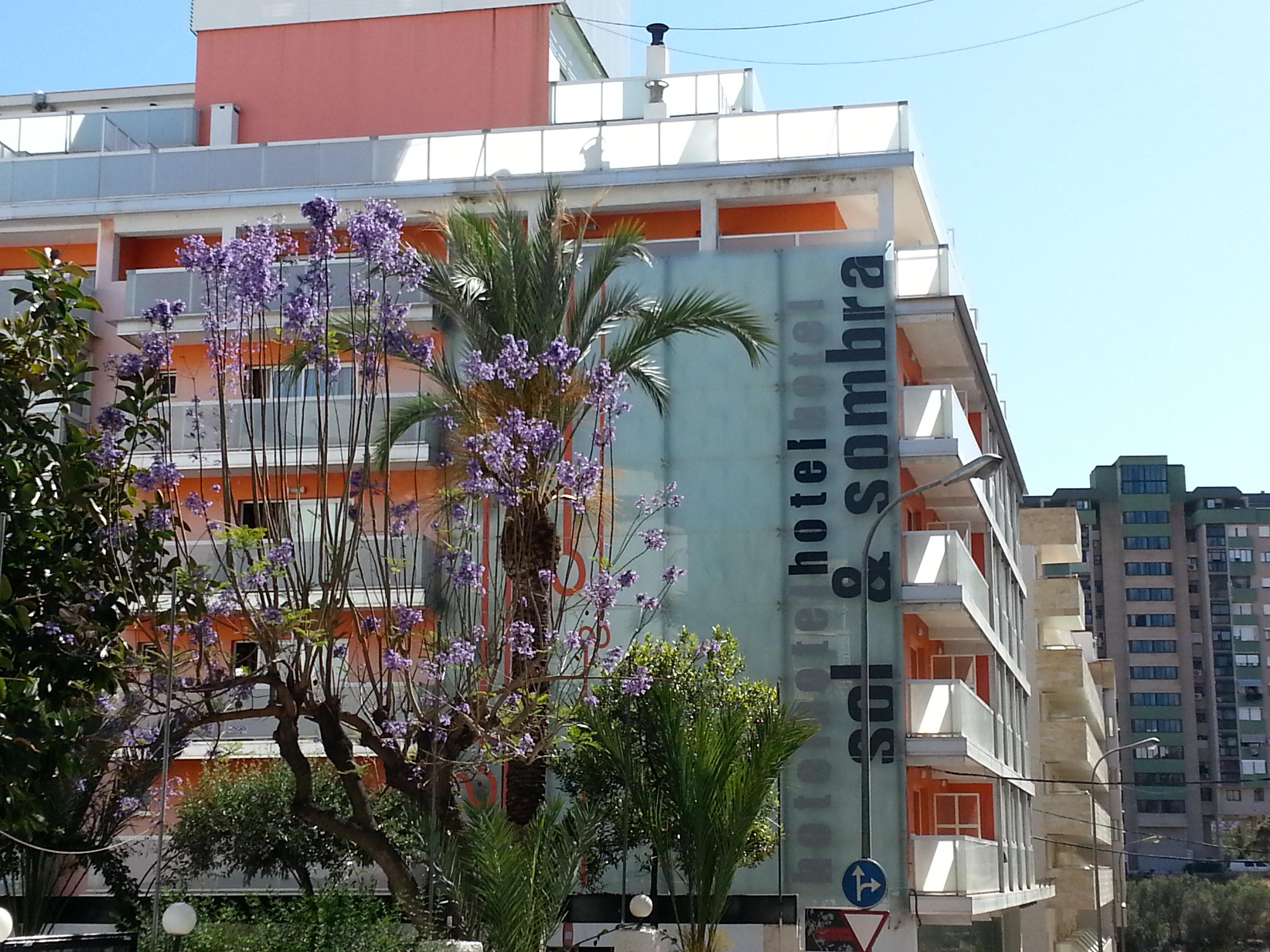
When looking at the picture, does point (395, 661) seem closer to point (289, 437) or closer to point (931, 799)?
point (289, 437)

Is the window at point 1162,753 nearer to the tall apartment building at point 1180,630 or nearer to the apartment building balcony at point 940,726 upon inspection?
the tall apartment building at point 1180,630

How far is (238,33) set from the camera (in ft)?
121

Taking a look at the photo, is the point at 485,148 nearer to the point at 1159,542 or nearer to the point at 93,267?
the point at 93,267

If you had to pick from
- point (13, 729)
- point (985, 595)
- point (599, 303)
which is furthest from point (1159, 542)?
point (13, 729)

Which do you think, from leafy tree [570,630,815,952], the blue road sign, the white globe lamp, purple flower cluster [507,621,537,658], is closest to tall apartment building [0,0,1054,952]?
leafy tree [570,630,815,952]

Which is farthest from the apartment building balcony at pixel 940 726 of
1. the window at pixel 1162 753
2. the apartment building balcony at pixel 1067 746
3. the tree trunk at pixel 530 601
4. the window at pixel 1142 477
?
the window at pixel 1142 477

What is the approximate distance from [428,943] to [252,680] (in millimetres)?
3465

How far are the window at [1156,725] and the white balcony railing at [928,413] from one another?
368 ft

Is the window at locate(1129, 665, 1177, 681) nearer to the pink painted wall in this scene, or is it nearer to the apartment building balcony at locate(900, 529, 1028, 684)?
the apartment building balcony at locate(900, 529, 1028, 684)

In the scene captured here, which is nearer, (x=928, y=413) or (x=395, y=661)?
(x=395, y=661)

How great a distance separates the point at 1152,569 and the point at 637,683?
128 meters

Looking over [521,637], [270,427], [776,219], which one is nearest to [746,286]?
[776,219]

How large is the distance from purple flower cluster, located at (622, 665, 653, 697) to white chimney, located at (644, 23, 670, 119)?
1426 cm

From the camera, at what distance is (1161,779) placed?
134m
